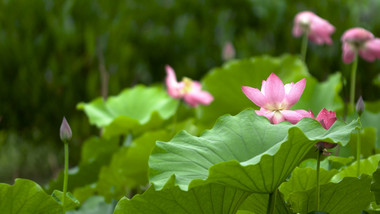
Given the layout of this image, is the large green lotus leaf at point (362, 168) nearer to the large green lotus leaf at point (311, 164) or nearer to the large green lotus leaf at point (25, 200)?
the large green lotus leaf at point (311, 164)

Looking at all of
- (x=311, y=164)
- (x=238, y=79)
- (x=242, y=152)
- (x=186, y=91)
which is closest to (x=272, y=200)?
(x=242, y=152)

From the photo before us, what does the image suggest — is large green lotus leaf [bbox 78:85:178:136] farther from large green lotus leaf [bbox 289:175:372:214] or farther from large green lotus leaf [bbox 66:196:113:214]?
large green lotus leaf [bbox 289:175:372:214]

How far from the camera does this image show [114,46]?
2.63 metres

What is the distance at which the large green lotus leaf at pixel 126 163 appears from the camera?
136 cm

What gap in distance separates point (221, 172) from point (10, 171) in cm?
322

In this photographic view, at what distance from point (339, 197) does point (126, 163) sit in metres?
0.66

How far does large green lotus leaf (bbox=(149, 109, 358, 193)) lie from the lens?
0.73 meters

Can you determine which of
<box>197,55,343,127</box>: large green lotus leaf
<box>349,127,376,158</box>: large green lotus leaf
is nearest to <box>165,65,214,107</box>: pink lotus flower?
<box>197,55,343,127</box>: large green lotus leaf

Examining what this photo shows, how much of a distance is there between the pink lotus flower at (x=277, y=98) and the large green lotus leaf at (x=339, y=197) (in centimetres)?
12

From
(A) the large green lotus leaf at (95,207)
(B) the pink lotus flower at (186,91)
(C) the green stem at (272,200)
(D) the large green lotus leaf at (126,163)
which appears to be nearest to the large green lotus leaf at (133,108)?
(B) the pink lotus flower at (186,91)

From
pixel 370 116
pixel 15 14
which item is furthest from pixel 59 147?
pixel 370 116

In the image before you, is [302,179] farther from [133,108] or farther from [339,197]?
[133,108]

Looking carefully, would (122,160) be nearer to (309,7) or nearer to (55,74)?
(55,74)

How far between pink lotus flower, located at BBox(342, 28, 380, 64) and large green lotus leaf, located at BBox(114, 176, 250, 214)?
68cm
